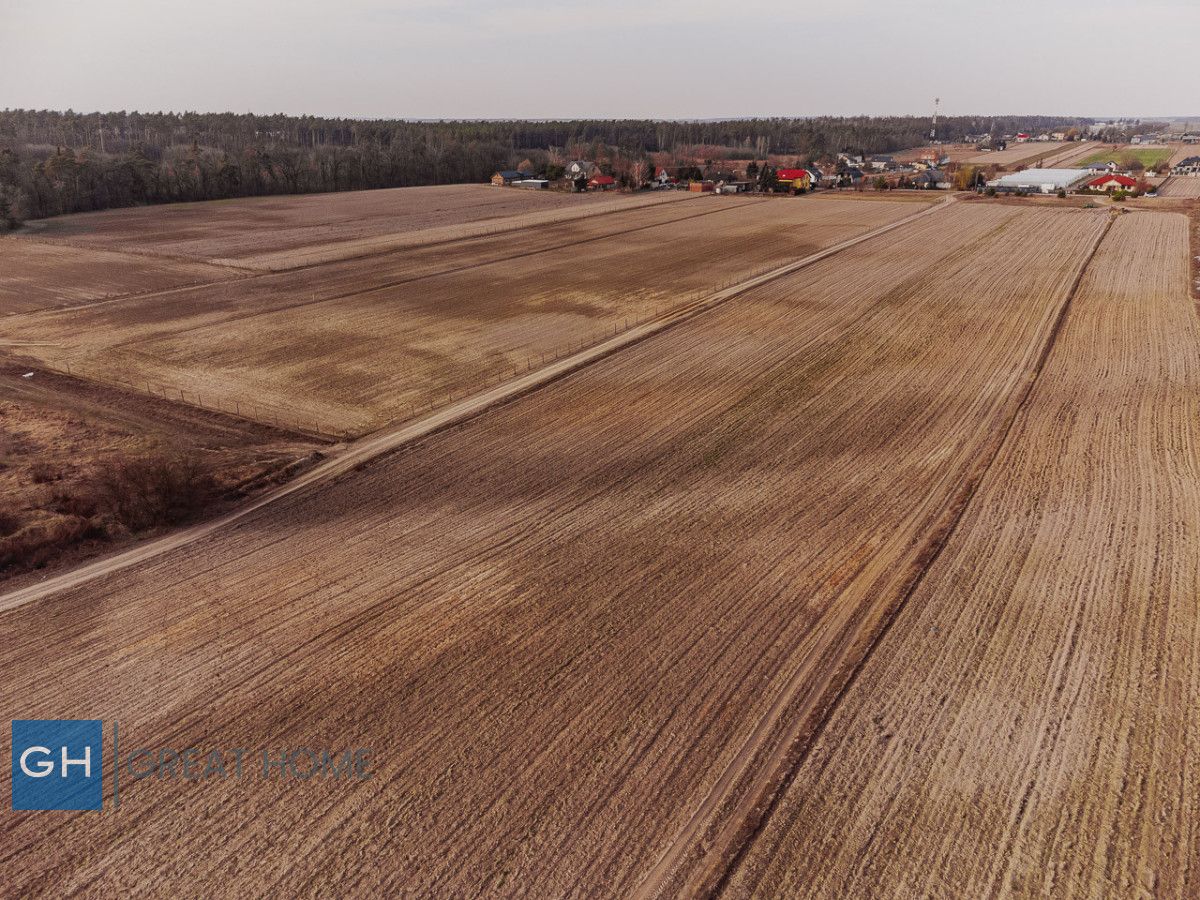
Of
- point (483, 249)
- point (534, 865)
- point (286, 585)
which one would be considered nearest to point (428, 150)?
point (483, 249)

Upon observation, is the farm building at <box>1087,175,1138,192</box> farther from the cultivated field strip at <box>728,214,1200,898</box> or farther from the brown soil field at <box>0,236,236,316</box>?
the brown soil field at <box>0,236,236,316</box>

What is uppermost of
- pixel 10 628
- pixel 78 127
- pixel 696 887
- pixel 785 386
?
pixel 78 127

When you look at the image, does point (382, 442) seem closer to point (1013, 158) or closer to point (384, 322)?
point (384, 322)

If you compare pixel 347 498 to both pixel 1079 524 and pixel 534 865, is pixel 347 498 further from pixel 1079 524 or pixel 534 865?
pixel 1079 524

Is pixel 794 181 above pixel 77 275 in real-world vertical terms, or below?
above

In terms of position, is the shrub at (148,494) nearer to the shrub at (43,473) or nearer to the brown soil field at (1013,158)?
the shrub at (43,473)

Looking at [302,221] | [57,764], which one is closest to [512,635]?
[57,764]
